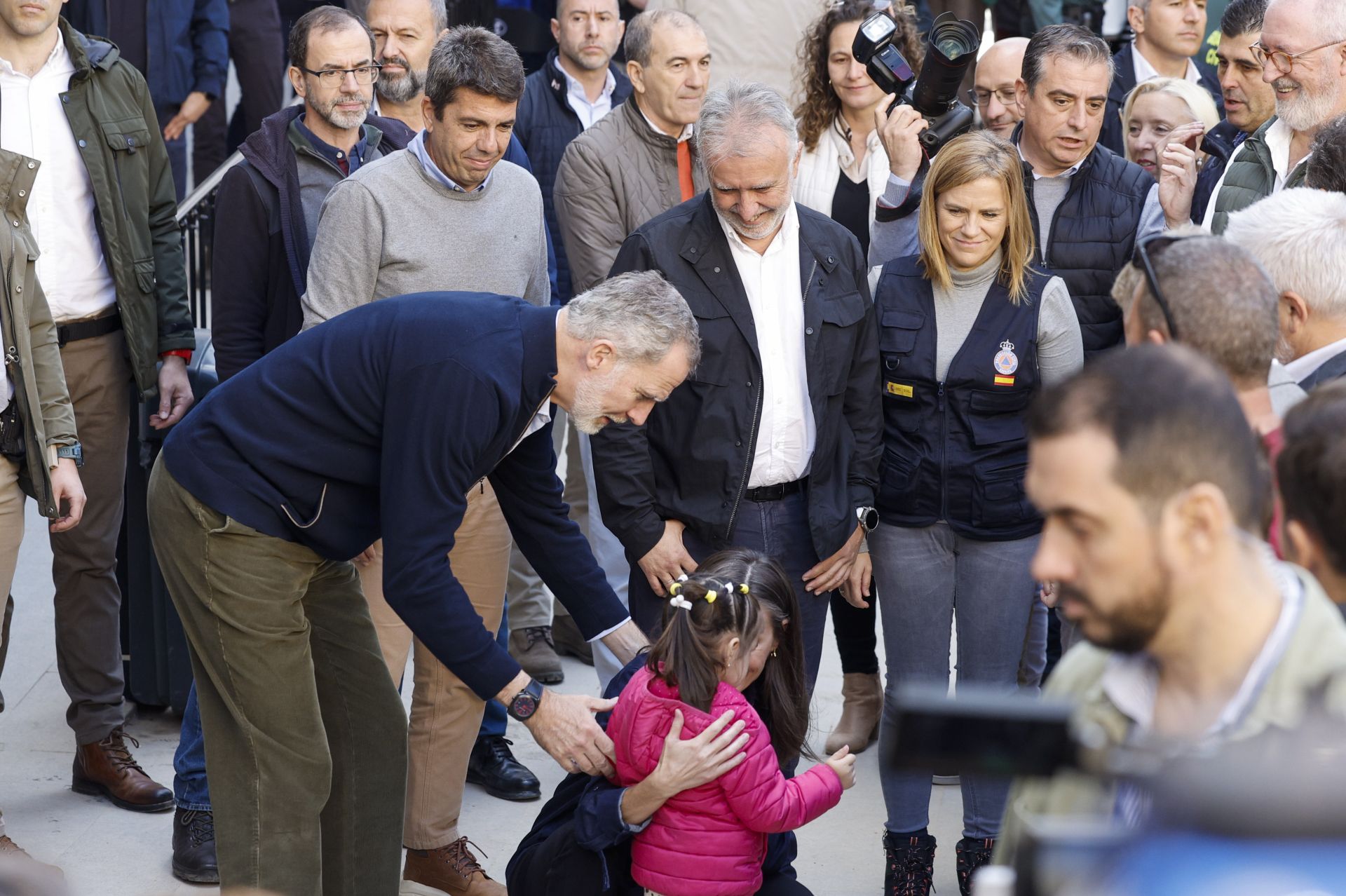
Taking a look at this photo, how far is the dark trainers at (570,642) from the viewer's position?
5.22m

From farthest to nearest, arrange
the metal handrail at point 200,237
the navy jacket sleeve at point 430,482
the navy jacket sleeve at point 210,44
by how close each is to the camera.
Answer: the navy jacket sleeve at point 210,44 → the metal handrail at point 200,237 → the navy jacket sleeve at point 430,482

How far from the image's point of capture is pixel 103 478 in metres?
4.27

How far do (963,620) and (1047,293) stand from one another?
87 cm

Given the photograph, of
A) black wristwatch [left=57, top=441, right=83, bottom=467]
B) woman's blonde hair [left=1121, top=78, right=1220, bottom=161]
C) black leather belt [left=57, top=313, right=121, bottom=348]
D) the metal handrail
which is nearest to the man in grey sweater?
black wristwatch [left=57, top=441, right=83, bottom=467]

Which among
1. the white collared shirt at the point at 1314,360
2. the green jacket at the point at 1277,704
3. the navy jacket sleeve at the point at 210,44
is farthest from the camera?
the navy jacket sleeve at the point at 210,44

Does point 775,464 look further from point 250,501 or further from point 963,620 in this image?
point 250,501

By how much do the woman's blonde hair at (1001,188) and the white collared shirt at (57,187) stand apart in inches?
92.4

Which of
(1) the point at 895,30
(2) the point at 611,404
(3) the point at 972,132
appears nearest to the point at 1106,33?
(1) the point at 895,30

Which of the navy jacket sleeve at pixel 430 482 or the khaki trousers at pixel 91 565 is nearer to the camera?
the navy jacket sleeve at pixel 430 482

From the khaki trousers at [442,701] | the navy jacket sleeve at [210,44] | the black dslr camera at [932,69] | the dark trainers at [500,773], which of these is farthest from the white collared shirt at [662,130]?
the navy jacket sleeve at [210,44]

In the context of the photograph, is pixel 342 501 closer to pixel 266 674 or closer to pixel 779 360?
pixel 266 674

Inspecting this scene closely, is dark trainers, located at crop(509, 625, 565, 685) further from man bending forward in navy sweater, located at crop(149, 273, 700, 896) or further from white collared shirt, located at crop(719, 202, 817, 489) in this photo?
man bending forward in navy sweater, located at crop(149, 273, 700, 896)

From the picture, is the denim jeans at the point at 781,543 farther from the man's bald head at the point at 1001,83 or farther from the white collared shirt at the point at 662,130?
the man's bald head at the point at 1001,83

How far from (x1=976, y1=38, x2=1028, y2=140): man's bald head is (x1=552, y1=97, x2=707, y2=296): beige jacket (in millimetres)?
1164
